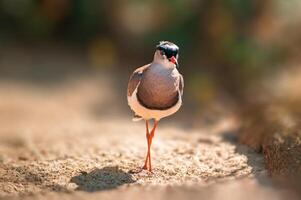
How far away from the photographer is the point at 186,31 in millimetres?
9820

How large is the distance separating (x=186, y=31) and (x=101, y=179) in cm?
564

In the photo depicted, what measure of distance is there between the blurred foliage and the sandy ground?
5.59 ft

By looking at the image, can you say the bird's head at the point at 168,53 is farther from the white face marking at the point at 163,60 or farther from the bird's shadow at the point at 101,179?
the bird's shadow at the point at 101,179

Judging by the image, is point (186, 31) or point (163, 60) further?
point (186, 31)

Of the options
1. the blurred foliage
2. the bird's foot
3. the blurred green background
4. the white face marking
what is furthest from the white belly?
the blurred foliage

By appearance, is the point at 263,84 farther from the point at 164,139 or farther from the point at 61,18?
the point at 61,18

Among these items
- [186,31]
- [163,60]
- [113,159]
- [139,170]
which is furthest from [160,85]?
[186,31]

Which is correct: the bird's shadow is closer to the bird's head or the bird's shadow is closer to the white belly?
the white belly

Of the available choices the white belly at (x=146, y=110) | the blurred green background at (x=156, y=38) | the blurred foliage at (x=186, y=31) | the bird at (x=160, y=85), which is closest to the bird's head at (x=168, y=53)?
the bird at (x=160, y=85)

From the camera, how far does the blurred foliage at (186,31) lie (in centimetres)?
920

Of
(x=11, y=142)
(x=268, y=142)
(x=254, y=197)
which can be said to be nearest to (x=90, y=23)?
(x=11, y=142)

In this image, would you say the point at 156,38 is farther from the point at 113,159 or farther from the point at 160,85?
the point at 160,85

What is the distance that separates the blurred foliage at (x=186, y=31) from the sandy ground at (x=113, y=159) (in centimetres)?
170

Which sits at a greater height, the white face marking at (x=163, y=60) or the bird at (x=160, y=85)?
the white face marking at (x=163, y=60)
